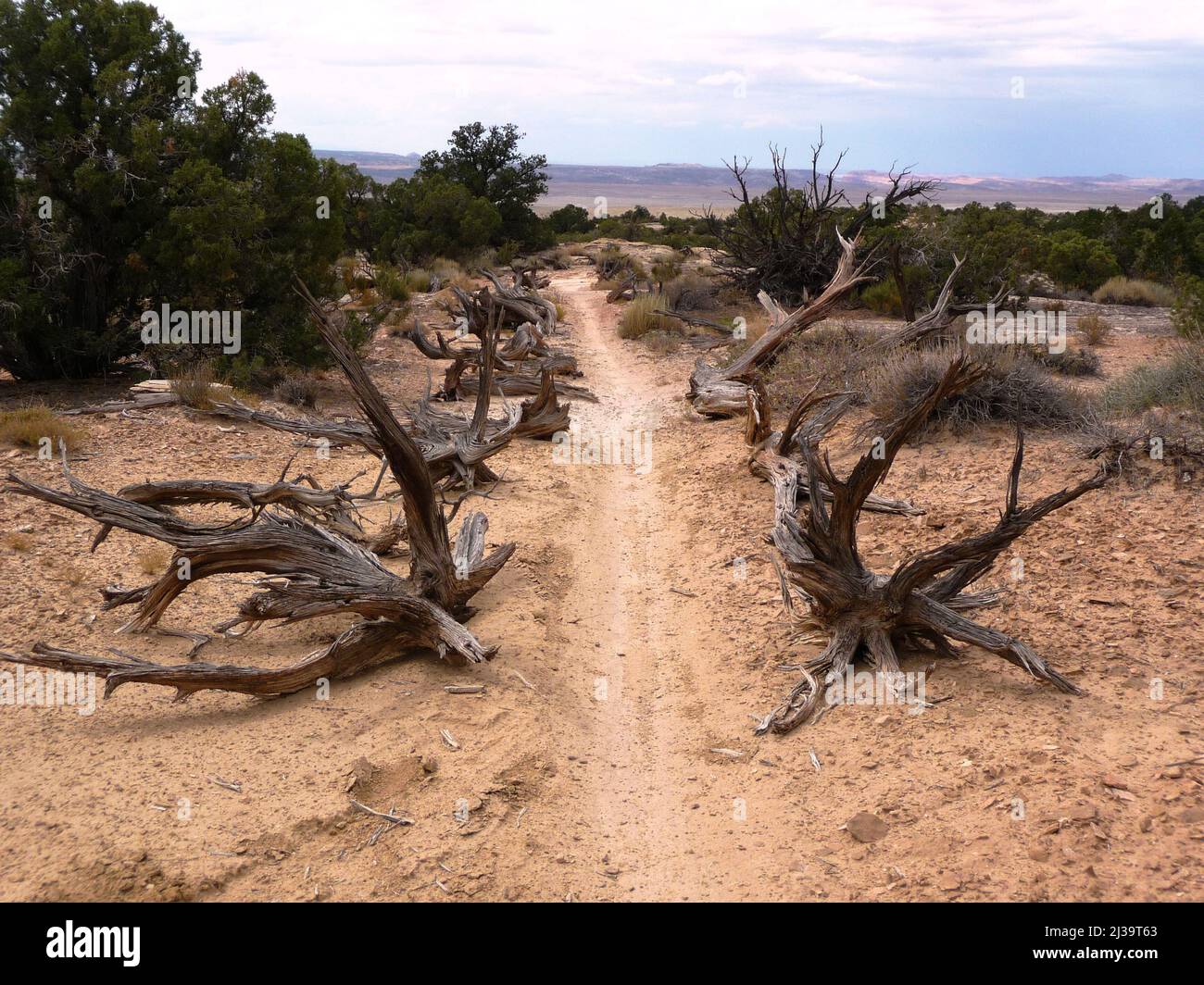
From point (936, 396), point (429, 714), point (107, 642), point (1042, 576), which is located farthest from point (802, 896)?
point (107, 642)

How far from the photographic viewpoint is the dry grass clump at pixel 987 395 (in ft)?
27.8

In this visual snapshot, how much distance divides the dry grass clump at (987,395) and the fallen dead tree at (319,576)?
4978 millimetres

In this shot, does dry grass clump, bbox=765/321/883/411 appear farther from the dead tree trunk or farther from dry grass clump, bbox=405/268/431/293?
dry grass clump, bbox=405/268/431/293

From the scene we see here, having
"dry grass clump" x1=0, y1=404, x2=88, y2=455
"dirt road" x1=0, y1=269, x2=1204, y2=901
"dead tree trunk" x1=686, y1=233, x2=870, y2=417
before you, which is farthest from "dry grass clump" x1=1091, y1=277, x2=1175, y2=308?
"dry grass clump" x1=0, y1=404, x2=88, y2=455

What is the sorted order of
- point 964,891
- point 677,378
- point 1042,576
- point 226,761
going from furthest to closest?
point 677,378, point 1042,576, point 226,761, point 964,891

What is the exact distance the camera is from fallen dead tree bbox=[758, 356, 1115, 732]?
186 inches

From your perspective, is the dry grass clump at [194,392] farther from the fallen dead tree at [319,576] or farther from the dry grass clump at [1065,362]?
the dry grass clump at [1065,362]

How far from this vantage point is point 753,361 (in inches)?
445

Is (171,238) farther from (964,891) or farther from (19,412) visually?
(964,891)

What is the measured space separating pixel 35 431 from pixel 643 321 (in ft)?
34.0

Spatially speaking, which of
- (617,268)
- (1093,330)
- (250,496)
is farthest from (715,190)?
(250,496)

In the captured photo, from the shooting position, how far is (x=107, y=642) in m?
5.38

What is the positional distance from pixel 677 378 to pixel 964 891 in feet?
34.1

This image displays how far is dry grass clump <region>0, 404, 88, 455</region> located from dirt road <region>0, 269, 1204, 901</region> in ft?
3.68
